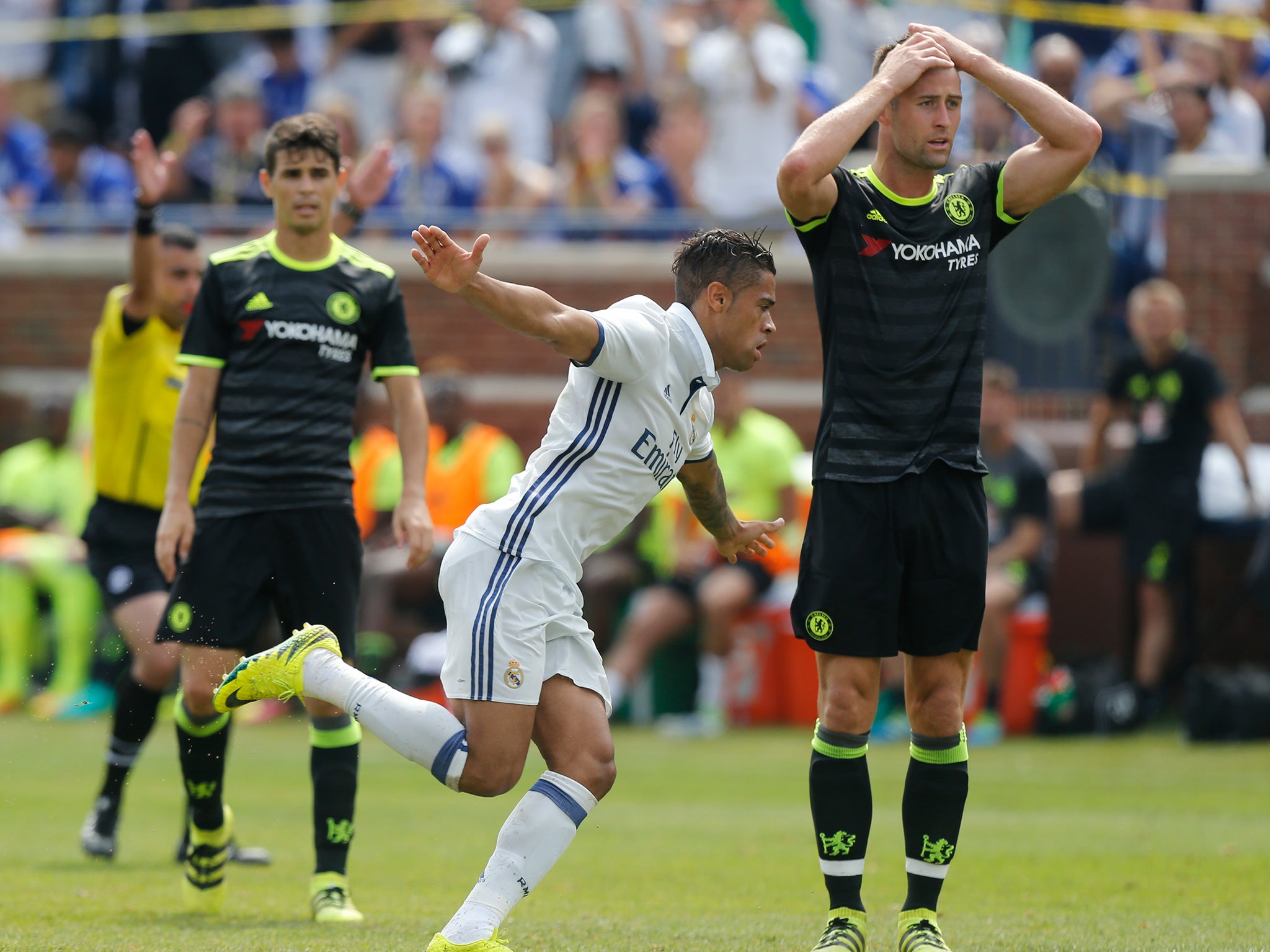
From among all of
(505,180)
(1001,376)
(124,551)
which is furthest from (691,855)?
(505,180)

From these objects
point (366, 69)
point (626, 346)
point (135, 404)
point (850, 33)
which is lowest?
point (135, 404)

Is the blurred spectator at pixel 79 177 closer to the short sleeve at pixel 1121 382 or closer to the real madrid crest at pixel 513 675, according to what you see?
the short sleeve at pixel 1121 382

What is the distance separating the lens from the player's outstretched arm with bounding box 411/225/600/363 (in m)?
4.57

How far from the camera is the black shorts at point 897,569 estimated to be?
5258 millimetres

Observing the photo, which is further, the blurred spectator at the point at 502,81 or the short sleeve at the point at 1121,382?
the blurred spectator at the point at 502,81

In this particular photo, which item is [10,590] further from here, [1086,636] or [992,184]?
[992,184]

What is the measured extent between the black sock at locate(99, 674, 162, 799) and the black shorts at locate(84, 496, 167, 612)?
440 mm

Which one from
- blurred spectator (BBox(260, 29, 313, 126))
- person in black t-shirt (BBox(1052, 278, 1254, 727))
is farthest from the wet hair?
blurred spectator (BBox(260, 29, 313, 126))

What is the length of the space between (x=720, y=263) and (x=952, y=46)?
100 cm

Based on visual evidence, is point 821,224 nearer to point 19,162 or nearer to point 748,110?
point 748,110

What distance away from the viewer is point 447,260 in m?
4.56

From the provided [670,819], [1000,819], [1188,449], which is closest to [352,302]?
[670,819]

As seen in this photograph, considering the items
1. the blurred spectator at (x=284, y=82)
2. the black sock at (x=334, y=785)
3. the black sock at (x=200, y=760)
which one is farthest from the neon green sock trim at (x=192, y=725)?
the blurred spectator at (x=284, y=82)

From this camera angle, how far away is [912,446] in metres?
5.29
